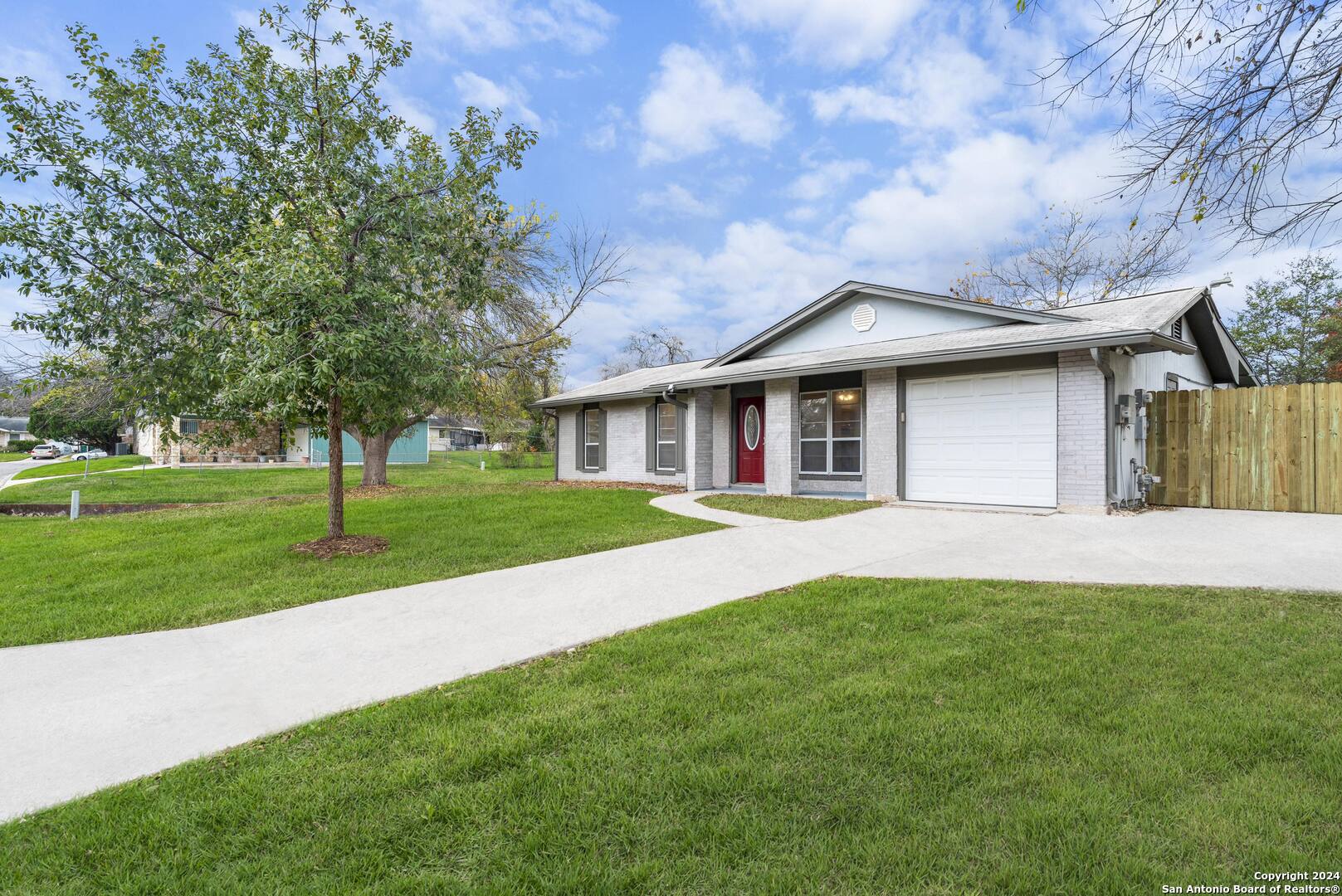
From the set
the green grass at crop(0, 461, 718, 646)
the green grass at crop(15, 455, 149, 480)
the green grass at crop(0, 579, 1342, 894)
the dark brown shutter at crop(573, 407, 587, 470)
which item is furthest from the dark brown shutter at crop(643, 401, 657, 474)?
the green grass at crop(15, 455, 149, 480)

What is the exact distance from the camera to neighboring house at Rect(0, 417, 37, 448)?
191 feet

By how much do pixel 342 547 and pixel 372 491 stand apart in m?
9.35

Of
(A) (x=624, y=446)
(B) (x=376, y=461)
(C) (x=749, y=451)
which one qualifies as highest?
(A) (x=624, y=446)

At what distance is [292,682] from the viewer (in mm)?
Result: 3463

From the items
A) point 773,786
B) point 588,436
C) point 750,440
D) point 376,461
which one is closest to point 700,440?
point 750,440

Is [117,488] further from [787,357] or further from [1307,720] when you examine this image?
[1307,720]

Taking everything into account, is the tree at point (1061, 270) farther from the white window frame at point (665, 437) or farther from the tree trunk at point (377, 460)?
the tree trunk at point (377, 460)

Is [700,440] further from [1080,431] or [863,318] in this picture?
[1080,431]

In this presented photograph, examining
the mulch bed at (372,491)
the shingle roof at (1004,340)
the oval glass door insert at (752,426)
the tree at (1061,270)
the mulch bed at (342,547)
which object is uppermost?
the tree at (1061,270)

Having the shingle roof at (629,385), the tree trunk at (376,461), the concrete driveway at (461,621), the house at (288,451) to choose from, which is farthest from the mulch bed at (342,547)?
the house at (288,451)

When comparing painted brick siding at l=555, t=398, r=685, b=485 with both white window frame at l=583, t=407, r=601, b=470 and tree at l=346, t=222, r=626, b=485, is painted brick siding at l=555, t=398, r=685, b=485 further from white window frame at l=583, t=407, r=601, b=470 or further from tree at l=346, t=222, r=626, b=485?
tree at l=346, t=222, r=626, b=485

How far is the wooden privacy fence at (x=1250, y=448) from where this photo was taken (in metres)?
9.38

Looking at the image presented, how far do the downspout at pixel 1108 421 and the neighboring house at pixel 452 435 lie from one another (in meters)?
47.9

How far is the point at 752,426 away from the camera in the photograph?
14.5m
